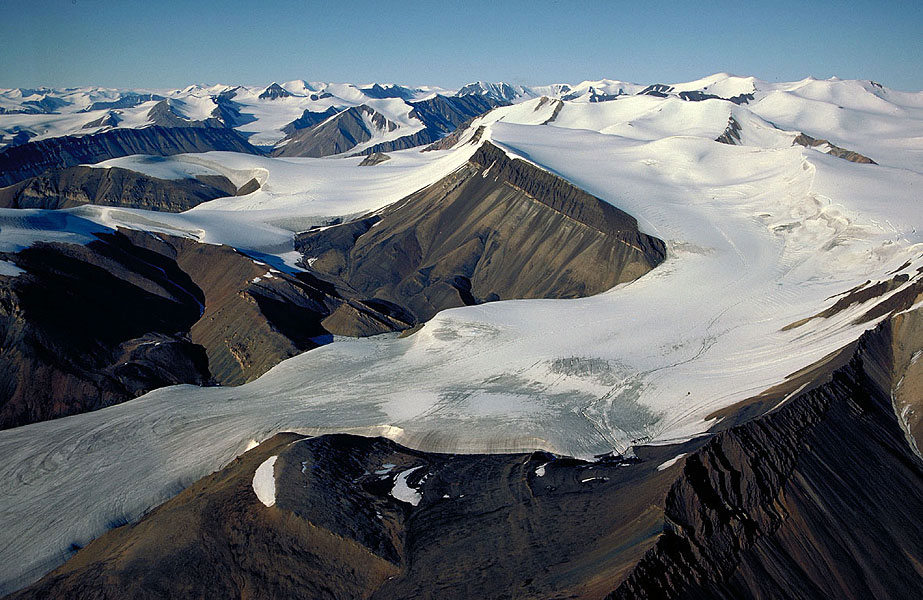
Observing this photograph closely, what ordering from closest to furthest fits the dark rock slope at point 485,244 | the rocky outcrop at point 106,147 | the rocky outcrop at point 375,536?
the rocky outcrop at point 375,536 → the dark rock slope at point 485,244 → the rocky outcrop at point 106,147

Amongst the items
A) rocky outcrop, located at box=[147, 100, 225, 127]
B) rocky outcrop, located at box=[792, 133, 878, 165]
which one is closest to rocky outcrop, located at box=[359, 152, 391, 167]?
rocky outcrop, located at box=[792, 133, 878, 165]

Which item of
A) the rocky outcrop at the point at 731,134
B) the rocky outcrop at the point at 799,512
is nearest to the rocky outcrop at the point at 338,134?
the rocky outcrop at the point at 731,134

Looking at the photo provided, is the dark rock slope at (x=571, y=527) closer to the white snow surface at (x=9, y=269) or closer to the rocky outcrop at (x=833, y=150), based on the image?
the white snow surface at (x=9, y=269)

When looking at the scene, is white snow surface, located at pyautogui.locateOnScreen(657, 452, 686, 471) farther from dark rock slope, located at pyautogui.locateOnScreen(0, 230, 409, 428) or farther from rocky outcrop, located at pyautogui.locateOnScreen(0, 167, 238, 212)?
rocky outcrop, located at pyautogui.locateOnScreen(0, 167, 238, 212)

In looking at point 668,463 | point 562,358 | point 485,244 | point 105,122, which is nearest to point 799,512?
point 668,463

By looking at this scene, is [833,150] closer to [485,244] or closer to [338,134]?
[485,244]

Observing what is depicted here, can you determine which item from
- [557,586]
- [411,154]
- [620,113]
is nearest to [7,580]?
Result: [557,586]
